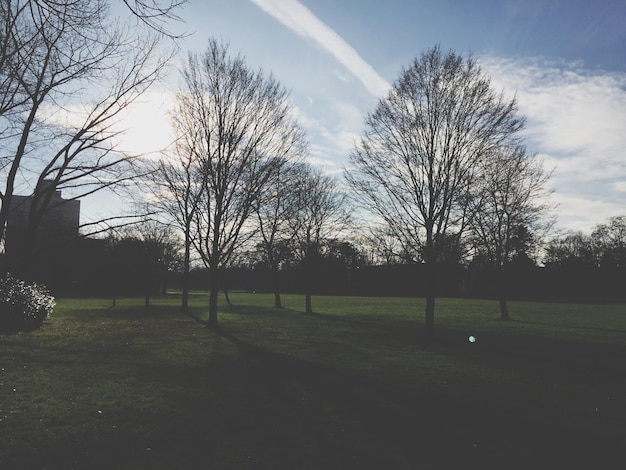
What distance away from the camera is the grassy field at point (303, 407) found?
→ 5.11 meters

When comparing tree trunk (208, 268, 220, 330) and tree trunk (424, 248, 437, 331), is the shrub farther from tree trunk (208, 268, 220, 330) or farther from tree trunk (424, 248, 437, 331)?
tree trunk (424, 248, 437, 331)

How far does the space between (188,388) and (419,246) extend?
1080cm

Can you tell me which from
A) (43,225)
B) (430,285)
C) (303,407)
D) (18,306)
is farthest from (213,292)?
(303,407)

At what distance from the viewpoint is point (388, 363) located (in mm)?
11312

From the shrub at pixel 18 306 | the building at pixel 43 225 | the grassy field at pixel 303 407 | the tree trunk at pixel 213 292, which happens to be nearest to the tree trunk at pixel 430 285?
the grassy field at pixel 303 407

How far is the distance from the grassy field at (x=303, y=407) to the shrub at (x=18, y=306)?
2717 mm

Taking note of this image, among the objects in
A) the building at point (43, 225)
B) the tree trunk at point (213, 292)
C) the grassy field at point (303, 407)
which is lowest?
the grassy field at point (303, 407)

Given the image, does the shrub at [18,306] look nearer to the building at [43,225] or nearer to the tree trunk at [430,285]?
the building at [43,225]

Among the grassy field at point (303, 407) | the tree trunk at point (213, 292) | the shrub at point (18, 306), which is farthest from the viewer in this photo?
the tree trunk at point (213, 292)

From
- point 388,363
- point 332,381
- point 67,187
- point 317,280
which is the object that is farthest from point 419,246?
point 317,280

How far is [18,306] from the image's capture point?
54.8ft

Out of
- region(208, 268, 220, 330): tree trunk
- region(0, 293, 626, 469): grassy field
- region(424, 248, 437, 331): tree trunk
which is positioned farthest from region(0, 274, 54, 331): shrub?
region(424, 248, 437, 331): tree trunk

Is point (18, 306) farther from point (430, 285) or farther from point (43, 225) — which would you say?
point (430, 285)

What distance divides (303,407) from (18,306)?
1483cm
